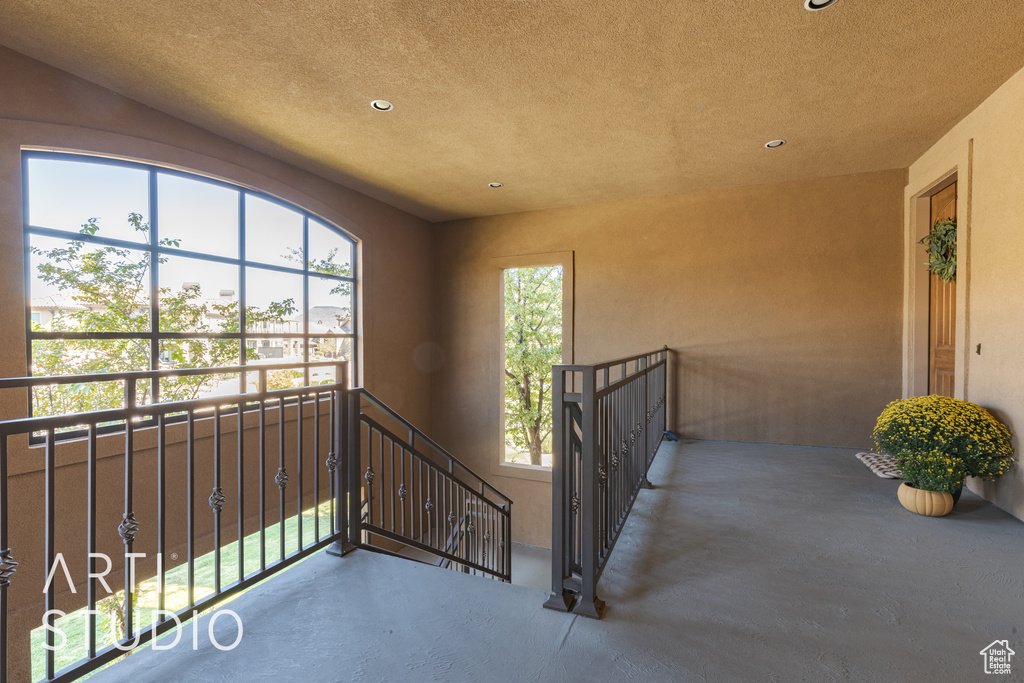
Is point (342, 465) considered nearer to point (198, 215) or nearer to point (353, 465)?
point (353, 465)

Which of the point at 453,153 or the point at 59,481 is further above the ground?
the point at 453,153

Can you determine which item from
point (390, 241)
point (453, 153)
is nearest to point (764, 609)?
point (453, 153)

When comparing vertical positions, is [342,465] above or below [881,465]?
above

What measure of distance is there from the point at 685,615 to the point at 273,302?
416cm

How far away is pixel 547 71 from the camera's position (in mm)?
2766

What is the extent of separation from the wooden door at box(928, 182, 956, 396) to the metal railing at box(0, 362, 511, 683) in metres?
3.89

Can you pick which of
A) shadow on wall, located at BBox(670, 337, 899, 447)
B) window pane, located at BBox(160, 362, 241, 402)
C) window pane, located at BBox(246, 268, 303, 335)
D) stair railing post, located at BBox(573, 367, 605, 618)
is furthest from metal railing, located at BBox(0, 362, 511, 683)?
shadow on wall, located at BBox(670, 337, 899, 447)

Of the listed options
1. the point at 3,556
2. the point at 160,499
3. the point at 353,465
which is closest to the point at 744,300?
the point at 353,465

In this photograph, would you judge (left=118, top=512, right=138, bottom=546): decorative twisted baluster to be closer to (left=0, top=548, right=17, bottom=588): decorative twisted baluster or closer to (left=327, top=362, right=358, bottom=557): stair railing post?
(left=0, top=548, right=17, bottom=588): decorative twisted baluster

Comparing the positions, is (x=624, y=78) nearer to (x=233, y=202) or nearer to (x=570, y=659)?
(x=570, y=659)

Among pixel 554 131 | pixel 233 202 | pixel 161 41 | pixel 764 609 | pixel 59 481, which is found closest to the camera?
pixel 764 609

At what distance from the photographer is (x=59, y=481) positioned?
280 centimetres

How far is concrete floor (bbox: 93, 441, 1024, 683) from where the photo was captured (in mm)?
1520

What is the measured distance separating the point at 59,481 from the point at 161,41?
2.57 metres
